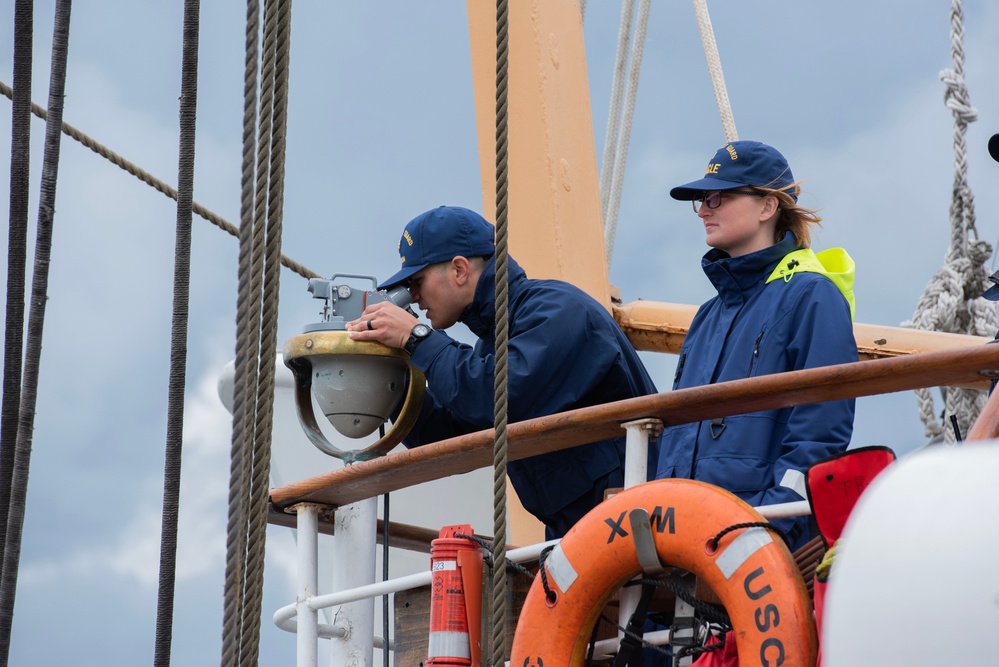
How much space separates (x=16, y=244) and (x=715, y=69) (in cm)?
368

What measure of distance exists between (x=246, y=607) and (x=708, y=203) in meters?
1.78

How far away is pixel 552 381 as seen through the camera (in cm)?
346

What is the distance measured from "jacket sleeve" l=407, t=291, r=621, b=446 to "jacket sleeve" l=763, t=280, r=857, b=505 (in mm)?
500

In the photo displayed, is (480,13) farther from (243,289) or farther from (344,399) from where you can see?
(243,289)

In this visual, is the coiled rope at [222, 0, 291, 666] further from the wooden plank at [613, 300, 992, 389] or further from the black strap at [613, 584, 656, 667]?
the wooden plank at [613, 300, 992, 389]

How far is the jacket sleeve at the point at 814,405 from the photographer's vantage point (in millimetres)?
2930

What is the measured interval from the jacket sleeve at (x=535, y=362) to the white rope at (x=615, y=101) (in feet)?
9.98

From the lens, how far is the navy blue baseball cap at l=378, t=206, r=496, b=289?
3795mm

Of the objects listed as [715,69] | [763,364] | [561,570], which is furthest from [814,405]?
[715,69]

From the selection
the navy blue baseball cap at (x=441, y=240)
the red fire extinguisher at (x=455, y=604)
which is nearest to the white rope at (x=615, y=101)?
the navy blue baseball cap at (x=441, y=240)

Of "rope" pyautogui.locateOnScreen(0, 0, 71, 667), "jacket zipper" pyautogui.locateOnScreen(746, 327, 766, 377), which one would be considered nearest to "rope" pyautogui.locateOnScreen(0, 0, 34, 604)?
"rope" pyautogui.locateOnScreen(0, 0, 71, 667)

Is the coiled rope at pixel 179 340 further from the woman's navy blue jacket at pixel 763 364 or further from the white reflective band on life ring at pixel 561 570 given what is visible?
the woman's navy blue jacket at pixel 763 364

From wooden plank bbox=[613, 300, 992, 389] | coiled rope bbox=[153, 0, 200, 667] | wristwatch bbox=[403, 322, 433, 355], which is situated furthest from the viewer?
wooden plank bbox=[613, 300, 992, 389]

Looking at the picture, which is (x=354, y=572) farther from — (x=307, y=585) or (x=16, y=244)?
(x=16, y=244)
